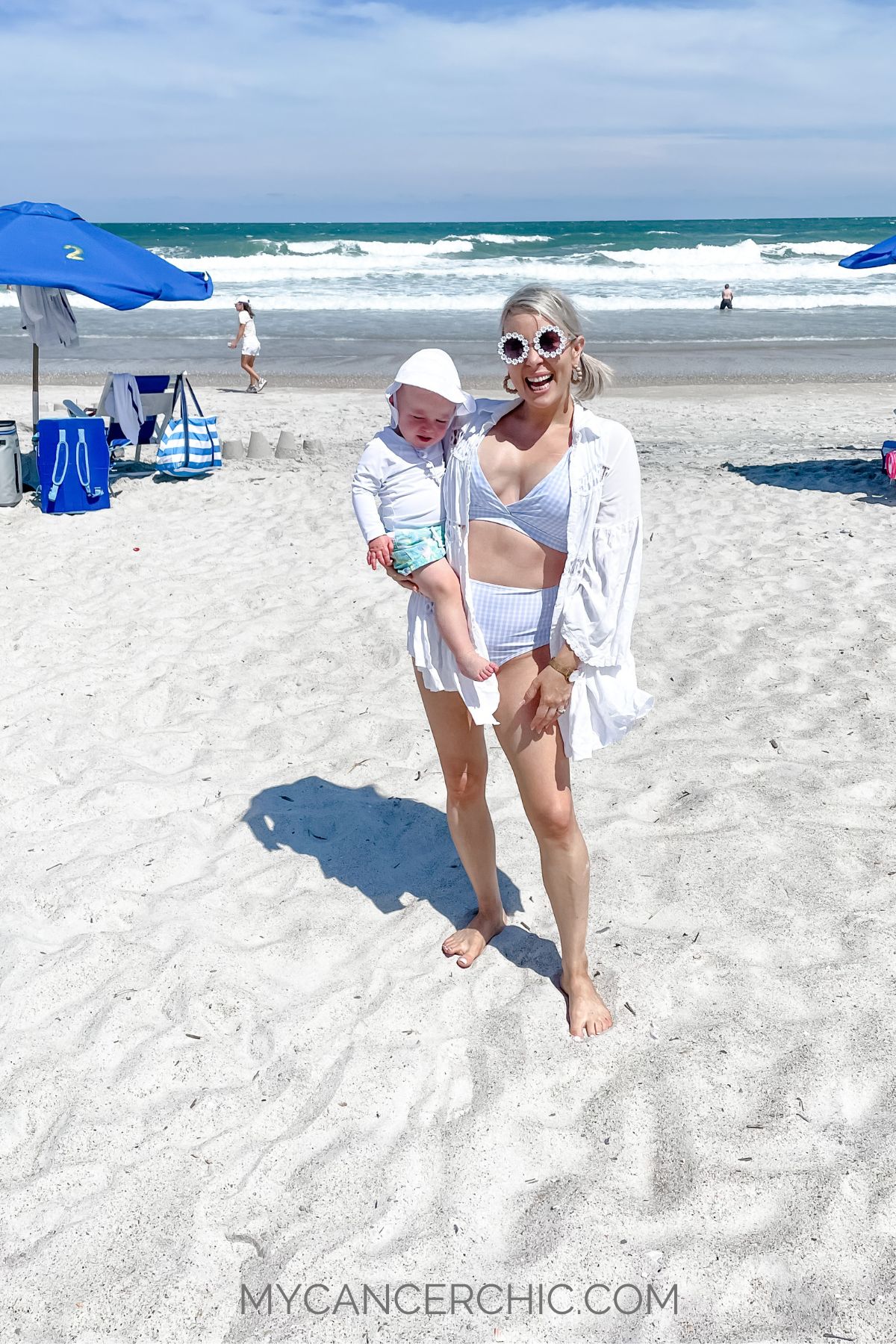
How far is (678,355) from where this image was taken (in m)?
19.1

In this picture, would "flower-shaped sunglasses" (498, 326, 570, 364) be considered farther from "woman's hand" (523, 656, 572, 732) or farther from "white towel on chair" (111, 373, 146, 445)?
"white towel on chair" (111, 373, 146, 445)

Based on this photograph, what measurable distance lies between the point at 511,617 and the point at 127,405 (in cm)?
773

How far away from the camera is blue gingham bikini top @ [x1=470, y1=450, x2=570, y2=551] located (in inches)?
93.6

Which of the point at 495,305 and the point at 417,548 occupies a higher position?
the point at 495,305

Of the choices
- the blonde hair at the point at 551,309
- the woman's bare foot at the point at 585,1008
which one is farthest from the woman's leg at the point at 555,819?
the blonde hair at the point at 551,309

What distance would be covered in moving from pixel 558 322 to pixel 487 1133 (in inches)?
73.3

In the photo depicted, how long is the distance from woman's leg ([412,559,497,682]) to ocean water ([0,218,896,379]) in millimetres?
4994

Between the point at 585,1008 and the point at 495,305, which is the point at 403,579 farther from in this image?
the point at 495,305

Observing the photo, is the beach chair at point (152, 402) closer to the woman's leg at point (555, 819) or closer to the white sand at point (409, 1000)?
the white sand at point (409, 1000)

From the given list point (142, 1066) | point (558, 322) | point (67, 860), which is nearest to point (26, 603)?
point (67, 860)

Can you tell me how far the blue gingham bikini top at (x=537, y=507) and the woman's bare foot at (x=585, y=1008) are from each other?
3.88 feet

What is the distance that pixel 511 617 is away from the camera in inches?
100

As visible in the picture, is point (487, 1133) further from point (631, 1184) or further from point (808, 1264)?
point (808, 1264)

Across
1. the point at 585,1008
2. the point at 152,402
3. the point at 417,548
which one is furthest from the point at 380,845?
the point at 152,402
